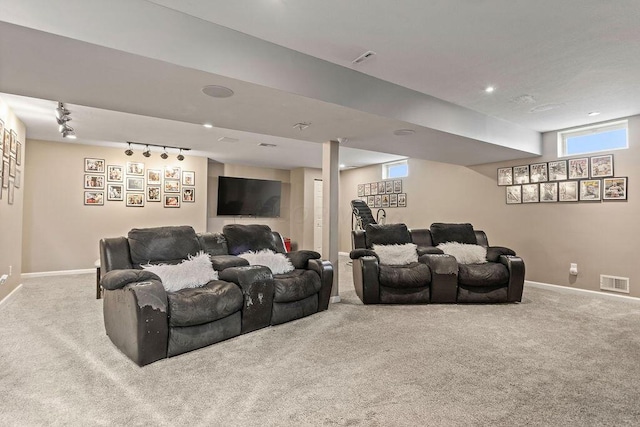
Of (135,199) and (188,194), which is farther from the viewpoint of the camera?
(188,194)

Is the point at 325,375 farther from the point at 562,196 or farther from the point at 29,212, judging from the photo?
the point at 29,212

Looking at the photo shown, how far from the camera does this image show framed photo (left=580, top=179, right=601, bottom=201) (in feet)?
15.0

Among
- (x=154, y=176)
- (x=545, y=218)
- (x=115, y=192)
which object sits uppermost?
(x=154, y=176)

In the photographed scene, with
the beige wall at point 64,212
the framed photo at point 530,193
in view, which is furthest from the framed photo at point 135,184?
the framed photo at point 530,193

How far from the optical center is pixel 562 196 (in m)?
4.92

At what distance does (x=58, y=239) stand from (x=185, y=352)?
16.1ft

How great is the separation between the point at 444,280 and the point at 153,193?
5.77 metres

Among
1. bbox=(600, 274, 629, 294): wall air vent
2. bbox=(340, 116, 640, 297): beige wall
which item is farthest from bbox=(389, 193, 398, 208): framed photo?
bbox=(600, 274, 629, 294): wall air vent

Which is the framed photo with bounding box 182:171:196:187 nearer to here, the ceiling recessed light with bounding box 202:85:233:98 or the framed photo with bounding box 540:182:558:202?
the ceiling recessed light with bounding box 202:85:233:98

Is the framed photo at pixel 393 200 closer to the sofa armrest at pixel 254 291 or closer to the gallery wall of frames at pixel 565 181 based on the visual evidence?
the gallery wall of frames at pixel 565 181

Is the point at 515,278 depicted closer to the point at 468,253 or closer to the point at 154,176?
the point at 468,253

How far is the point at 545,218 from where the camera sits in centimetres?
514

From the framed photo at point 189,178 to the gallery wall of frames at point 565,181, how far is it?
236 inches

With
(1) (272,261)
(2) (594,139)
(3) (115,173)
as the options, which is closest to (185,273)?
(1) (272,261)
